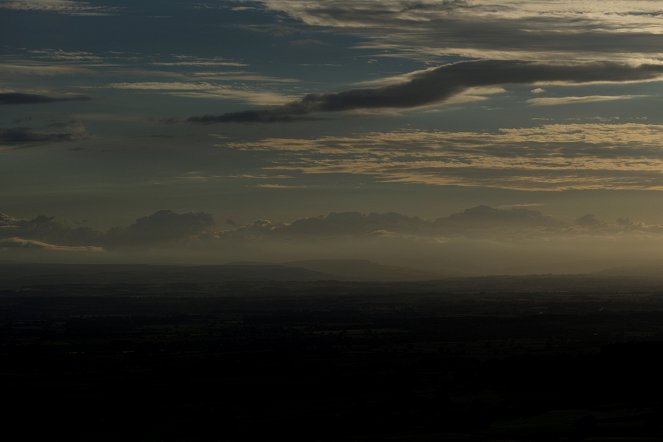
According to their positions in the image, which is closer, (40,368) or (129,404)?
(129,404)

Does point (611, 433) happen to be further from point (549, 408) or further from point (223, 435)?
point (223, 435)

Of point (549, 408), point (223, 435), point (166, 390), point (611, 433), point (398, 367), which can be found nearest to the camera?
point (611, 433)

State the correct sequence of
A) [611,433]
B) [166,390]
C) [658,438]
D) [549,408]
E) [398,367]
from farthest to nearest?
1. [398,367]
2. [166,390]
3. [549,408]
4. [611,433]
5. [658,438]

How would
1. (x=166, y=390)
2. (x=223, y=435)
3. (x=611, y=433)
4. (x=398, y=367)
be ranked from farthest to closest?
(x=398, y=367) < (x=166, y=390) < (x=223, y=435) < (x=611, y=433)

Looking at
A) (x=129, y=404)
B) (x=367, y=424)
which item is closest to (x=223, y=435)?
(x=367, y=424)

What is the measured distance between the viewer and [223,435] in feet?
337

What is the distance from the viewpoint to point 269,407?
121812 millimetres

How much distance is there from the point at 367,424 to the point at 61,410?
123ft

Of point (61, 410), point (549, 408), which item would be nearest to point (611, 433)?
point (549, 408)

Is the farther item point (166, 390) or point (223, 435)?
point (166, 390)

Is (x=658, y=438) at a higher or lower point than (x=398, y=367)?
higher

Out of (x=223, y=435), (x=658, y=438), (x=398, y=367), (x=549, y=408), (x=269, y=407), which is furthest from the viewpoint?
(x=398, y=367)

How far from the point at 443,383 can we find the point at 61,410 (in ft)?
158

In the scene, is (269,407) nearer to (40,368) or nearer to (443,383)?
(443,383)
